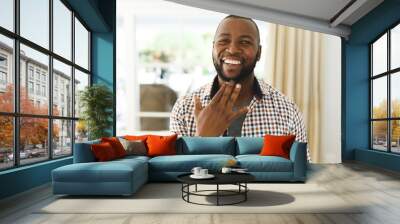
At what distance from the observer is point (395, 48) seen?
800cm

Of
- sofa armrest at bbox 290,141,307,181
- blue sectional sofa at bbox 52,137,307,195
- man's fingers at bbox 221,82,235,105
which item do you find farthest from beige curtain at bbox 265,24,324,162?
sofa armrest at bbox 290,141,307,181

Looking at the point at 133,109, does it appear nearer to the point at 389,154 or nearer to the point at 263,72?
the point at 263,72

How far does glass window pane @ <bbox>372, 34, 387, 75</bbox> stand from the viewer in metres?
8.51

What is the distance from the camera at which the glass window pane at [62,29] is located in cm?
658

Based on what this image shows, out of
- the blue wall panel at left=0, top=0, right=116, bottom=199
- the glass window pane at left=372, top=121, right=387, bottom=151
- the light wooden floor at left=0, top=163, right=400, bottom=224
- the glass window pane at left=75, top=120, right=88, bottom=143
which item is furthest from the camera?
the glass window pane at left=372, top=121, right=387, bottom=151

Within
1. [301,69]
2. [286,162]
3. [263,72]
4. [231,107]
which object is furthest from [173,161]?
[301,69]

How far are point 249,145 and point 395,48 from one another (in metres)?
3.68

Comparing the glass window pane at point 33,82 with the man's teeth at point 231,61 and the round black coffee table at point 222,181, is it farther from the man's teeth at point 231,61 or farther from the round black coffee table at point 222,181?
the man's teeth at point 231,61

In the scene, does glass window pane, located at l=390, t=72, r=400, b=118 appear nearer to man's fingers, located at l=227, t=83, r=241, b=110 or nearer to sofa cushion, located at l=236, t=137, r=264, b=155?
sofa cushion, located at l=236, t=137, r=264, b=155

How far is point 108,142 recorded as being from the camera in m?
6.00

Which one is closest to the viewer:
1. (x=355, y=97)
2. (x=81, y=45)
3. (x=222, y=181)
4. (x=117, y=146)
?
(x=222, y=181)

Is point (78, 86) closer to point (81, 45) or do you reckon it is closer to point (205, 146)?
point (81, 45)

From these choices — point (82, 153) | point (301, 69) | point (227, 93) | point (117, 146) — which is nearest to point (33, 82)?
point (82, 153)

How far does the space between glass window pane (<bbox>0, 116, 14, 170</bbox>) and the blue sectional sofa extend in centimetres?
64
